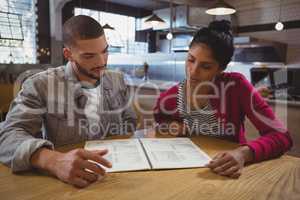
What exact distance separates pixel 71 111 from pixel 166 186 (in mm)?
653

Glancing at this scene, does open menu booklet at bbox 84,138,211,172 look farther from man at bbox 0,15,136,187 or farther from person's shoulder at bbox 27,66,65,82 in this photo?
person's shoulder at bbox 27,66,65,82

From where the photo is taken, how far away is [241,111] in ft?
4.31

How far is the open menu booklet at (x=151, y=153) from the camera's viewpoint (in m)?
0.83

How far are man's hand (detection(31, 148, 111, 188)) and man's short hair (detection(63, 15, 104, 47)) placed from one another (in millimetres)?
580

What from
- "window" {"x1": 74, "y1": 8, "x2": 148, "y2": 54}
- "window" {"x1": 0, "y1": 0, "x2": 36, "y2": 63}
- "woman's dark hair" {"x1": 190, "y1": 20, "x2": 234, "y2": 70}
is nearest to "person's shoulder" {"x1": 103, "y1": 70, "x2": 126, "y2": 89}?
"woman's dark hair" {"x1": 190, "y1": 20, "x2": 234, "y2": 70}

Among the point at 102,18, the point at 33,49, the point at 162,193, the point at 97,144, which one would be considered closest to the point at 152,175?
the point at 162,193

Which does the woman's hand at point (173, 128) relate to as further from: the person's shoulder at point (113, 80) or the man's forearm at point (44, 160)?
the man's forearm at point (44, 160)

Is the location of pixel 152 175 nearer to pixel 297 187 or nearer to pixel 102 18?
pixel 297 187

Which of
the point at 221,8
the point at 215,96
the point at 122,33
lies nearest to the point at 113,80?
the point at 215,96

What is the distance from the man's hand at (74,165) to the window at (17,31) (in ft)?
13.2

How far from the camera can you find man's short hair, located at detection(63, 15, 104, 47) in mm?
1120

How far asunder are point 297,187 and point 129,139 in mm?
668

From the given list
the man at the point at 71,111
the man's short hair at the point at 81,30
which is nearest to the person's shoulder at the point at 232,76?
the man at the point at 71,111

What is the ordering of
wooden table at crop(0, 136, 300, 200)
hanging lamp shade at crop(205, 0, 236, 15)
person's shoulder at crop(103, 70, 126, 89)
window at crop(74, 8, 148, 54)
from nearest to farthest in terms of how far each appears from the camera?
wooden table at crop(0, 136, 300, 200) → person's shoulder at crop(103, 70, 126, 89) → hanging lamp shade at crop(205, 0, 236, 15) → window at crop(74, 8, 148, 54)
